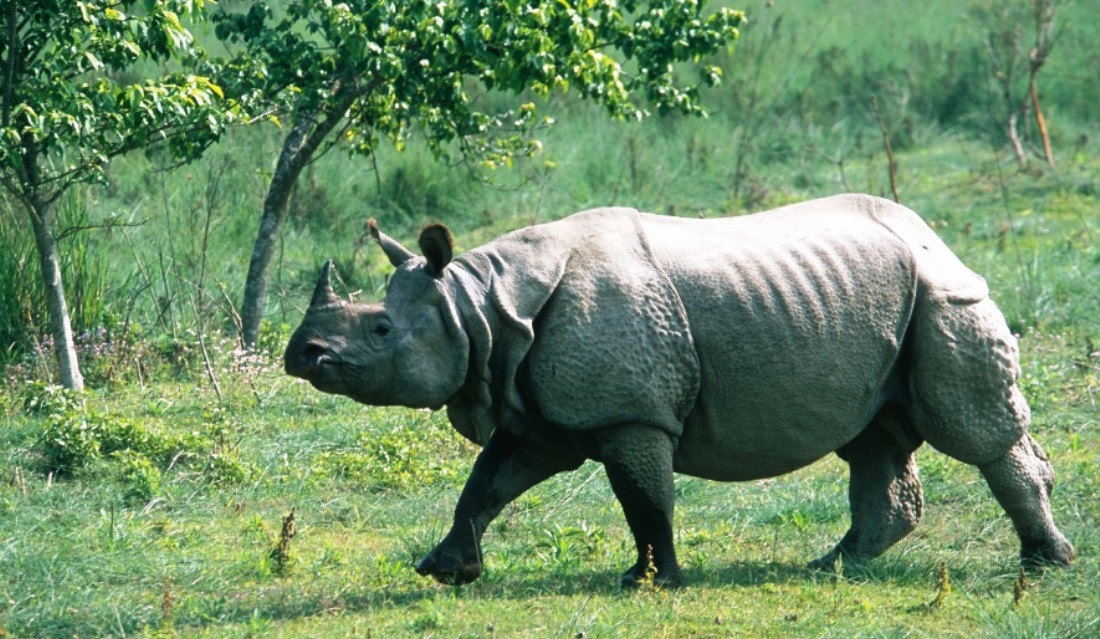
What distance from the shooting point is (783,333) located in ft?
22.3

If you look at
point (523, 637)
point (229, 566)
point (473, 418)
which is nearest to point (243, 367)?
point (229, 566)

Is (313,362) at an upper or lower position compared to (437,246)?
lower

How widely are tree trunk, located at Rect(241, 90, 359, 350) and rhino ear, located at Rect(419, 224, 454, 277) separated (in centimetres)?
479

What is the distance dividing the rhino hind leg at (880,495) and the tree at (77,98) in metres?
4.31

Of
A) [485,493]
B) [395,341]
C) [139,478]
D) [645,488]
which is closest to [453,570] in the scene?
[485,493]

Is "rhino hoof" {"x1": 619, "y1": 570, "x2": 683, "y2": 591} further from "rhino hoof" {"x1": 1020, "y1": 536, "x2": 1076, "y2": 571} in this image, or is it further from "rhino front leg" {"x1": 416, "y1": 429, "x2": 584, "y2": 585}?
"rhino hoof" {"x1": 1020, "y1": 536, "x2": 1076, "y2": 571}

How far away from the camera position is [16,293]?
34.5ft

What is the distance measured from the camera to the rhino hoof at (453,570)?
6910 mm

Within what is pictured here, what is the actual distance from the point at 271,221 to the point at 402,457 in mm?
2995

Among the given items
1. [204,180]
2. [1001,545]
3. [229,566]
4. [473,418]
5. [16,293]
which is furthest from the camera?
[204,180]

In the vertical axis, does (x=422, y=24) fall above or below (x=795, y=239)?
above

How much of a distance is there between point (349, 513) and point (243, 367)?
2393mm

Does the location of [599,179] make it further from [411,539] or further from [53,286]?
[411,539]

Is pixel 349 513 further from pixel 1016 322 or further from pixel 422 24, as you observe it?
pixel 1016 322
